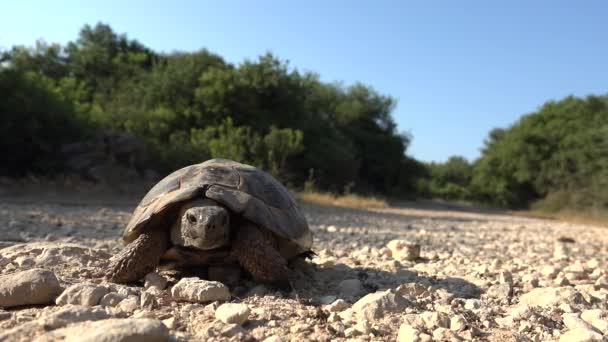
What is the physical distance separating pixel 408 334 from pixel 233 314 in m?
0.73

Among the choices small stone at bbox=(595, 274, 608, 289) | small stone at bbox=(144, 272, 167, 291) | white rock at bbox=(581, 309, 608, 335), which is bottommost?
small stone at bbox=(144, 272, 167, 291)

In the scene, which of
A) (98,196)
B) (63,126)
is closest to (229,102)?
(63,126)

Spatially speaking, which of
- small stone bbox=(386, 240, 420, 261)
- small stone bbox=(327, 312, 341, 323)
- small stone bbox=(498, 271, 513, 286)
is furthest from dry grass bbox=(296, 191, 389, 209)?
small stone bbox=(327, 312, 341, 323)

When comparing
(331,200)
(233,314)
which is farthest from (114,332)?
(331,200)

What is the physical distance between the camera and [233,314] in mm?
1964

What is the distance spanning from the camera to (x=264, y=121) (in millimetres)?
20141

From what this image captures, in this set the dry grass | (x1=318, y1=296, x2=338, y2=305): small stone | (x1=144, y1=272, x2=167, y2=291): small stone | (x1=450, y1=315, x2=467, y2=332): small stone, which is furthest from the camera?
the dry grass

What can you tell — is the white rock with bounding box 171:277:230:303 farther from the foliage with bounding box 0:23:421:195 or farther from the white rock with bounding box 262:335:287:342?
the foliage with bounding box 0:23:421:195

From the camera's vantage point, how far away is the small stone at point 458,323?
6.77ft

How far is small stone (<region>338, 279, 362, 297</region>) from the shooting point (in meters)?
2.79

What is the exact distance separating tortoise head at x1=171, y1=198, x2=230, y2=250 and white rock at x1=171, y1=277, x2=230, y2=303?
258 mm

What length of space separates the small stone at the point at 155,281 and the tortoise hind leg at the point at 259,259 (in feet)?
1.40

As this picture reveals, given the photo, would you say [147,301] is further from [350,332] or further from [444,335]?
[444,335]

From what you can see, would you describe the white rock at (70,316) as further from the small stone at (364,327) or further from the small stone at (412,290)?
the small stone at (412,290)
